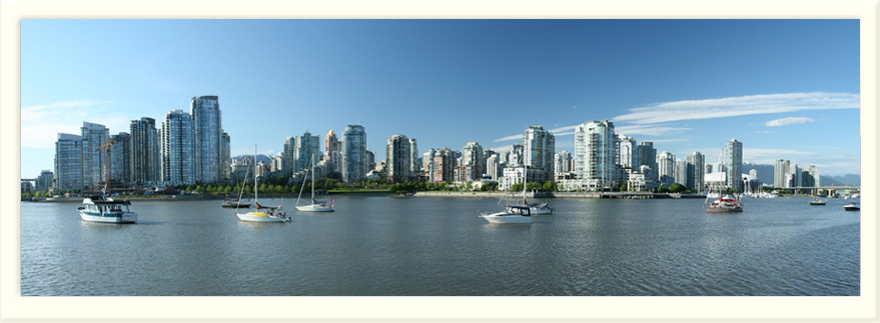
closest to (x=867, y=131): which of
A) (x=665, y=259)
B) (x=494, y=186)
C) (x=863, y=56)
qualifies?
(x=863, y=56)

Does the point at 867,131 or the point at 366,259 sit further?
the point at 366,259

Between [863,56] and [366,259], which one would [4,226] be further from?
[863,56]

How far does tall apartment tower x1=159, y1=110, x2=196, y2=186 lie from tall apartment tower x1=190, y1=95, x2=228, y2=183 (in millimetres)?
1026

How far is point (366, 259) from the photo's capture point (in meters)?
13.0

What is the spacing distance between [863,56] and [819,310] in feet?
11.3

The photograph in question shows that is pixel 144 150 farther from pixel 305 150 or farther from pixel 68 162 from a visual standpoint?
pixel 305 150

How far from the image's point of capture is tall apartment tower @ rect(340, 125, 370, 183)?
102 metres

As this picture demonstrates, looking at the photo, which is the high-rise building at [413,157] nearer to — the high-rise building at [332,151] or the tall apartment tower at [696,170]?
the high-rise building at [332,151]

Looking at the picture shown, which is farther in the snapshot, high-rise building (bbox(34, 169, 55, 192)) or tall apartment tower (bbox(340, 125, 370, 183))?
tall apartment tower (bbox(340, 125, 370, 183))

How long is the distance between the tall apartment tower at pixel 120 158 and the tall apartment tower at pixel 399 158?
186ft

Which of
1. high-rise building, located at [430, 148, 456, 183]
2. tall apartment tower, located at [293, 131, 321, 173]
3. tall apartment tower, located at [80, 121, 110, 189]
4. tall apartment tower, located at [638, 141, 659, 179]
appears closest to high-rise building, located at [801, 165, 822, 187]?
tall apartment tower, located at [638, 141, 659, 179]

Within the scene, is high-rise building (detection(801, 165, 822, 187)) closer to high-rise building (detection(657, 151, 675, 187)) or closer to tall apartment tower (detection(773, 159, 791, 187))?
tall apartment tower (detection(773, 159, 791, 187))

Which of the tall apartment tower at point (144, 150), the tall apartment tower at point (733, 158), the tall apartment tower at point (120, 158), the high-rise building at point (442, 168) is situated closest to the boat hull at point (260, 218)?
the tall apartment tower at point (120, 158)

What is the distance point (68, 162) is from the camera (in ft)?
181
